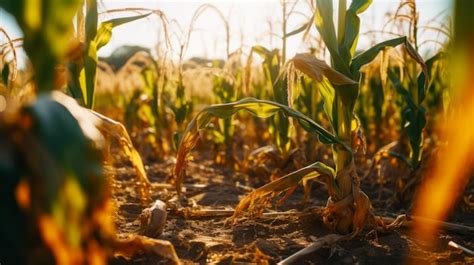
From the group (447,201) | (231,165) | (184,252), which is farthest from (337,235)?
(231,165)

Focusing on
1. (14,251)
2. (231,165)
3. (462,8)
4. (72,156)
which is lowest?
(231,165)

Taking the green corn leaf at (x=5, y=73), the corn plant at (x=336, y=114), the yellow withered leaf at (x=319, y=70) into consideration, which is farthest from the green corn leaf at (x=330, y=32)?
the green corn leaf at (x=5, y=73)

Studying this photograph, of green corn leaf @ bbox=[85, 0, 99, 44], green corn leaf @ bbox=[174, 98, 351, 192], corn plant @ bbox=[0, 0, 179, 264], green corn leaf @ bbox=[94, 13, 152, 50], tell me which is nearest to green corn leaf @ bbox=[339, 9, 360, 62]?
green corn leaf @ bbox=[174, 98, 351, 192]

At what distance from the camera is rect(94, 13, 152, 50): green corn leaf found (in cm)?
284

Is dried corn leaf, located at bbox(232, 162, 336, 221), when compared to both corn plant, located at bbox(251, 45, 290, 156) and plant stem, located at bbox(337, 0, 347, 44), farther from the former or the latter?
corn plant, located at bbox(251, 45, 290, 156)

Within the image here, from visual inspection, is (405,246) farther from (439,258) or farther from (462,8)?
(462,8)

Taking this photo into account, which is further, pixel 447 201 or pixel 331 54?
pixel 447 201

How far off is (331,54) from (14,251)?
1.64m

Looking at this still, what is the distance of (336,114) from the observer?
2541mm

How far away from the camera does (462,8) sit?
0.85m

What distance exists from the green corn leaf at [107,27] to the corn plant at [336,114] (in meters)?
0.83

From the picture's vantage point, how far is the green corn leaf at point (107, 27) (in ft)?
9.33

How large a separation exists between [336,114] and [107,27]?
1.30 meters

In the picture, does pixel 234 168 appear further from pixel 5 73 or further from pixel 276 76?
pixel 5 73
